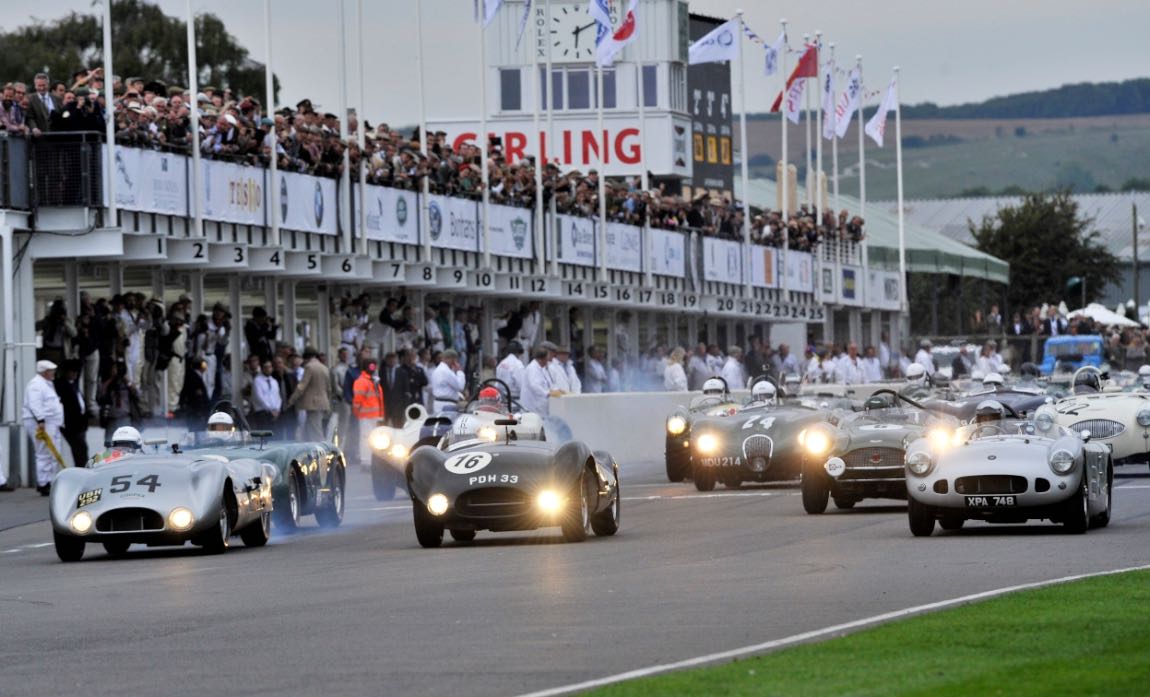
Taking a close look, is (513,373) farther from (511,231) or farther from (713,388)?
(511,231)

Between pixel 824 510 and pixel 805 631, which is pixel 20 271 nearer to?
pixel 824 510

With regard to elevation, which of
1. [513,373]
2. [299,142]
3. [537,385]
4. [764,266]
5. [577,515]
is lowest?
[577,515]

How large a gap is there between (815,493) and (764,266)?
3845 cm

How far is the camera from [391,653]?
1240 centimetres

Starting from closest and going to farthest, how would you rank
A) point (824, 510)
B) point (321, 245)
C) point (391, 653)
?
point (391, 653)
point (824, 510)
point (321, 245)

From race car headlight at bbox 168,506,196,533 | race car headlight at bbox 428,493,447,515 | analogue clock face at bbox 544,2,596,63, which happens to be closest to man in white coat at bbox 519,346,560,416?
race car headlight at bbox 428,493,447,515

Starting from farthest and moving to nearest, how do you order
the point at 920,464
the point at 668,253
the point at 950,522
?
the point at 668,253
the point at 950,522
the point at 920,464

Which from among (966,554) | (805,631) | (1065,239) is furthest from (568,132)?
(1065,239)

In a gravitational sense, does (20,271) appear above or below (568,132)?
below

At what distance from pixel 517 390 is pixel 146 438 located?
15.0 m

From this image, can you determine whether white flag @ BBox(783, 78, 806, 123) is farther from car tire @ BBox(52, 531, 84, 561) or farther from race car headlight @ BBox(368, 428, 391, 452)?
car tire @ BBox(52, 531, 84, 561)

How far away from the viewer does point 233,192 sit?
35.5 meters

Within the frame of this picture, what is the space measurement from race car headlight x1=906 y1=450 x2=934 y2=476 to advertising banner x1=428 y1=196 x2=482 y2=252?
23284mm

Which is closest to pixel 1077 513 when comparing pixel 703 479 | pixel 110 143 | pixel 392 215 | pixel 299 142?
pixel 703 479
